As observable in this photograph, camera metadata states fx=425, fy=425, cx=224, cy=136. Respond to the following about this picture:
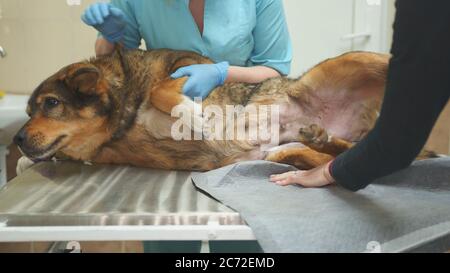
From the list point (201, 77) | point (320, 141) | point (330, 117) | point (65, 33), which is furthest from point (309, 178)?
point (65, 33)

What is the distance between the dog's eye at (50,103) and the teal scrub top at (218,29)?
310 mm

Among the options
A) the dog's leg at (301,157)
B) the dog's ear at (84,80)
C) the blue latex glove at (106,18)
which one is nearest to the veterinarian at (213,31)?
Answer: the blue latex glove at (106,18)

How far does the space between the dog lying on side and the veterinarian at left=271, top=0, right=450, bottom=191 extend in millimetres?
351

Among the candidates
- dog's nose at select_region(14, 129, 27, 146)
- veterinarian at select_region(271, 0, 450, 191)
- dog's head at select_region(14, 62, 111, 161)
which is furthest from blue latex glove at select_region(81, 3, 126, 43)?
veterinarian at select_region(271, 0, 450, 191)

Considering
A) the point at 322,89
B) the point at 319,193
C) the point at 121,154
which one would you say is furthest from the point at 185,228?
the point at 322,89

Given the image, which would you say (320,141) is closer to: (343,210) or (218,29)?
(343,210)

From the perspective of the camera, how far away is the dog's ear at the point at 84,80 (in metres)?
1.18

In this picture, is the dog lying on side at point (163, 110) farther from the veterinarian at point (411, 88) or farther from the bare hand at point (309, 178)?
the veterinarian at point (411, 88)

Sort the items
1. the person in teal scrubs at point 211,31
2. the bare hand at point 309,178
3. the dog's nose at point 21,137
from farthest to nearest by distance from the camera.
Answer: the person in teal scrubs at point 211,31, the dog's nose at point 21,137, the bare hand at point 309,178

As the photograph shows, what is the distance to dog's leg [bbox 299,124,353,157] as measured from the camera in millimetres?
1042

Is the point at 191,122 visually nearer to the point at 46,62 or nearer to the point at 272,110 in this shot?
the point at 272,110

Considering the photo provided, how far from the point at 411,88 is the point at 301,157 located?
19.7 inches

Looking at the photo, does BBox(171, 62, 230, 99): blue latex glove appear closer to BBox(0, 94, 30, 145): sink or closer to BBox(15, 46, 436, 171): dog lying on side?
BBox(15, 46, 436, 171): dog lying on side

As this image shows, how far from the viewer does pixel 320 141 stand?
3.46ft
